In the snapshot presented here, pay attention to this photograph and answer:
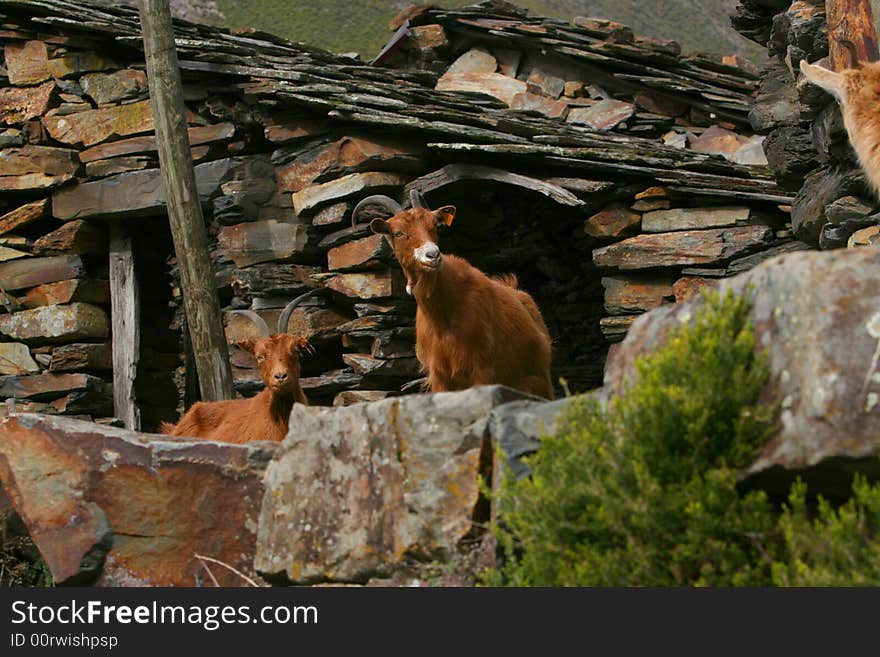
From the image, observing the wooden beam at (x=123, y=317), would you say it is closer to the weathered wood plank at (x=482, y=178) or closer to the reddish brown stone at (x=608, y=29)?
the weathered wood plank at (x=482, y=178)

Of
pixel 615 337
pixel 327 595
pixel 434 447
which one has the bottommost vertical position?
pixel 615 337

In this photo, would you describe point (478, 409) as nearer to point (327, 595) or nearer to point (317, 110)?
point (327, 595)

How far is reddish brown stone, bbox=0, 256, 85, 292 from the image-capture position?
13031mm

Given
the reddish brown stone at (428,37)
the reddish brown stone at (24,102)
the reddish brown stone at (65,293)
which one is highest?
the reddish brown stone at (428,37)

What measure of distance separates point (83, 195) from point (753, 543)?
10286 millimetres

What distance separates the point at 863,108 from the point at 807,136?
102 inches

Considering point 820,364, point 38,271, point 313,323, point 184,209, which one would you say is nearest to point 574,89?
point 313,323

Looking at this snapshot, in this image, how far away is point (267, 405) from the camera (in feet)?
31.3

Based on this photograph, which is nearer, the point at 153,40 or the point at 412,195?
the point at 412,195

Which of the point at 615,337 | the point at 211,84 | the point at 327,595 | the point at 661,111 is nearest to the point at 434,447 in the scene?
the point at 327,595

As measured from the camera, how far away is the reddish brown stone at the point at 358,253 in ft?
38.1

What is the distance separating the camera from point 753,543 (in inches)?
173

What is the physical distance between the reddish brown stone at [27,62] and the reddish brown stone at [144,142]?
1.04 metres

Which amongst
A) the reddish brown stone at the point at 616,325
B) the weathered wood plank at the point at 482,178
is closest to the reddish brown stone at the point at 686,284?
the reddish brown stone at the point at 616,325
